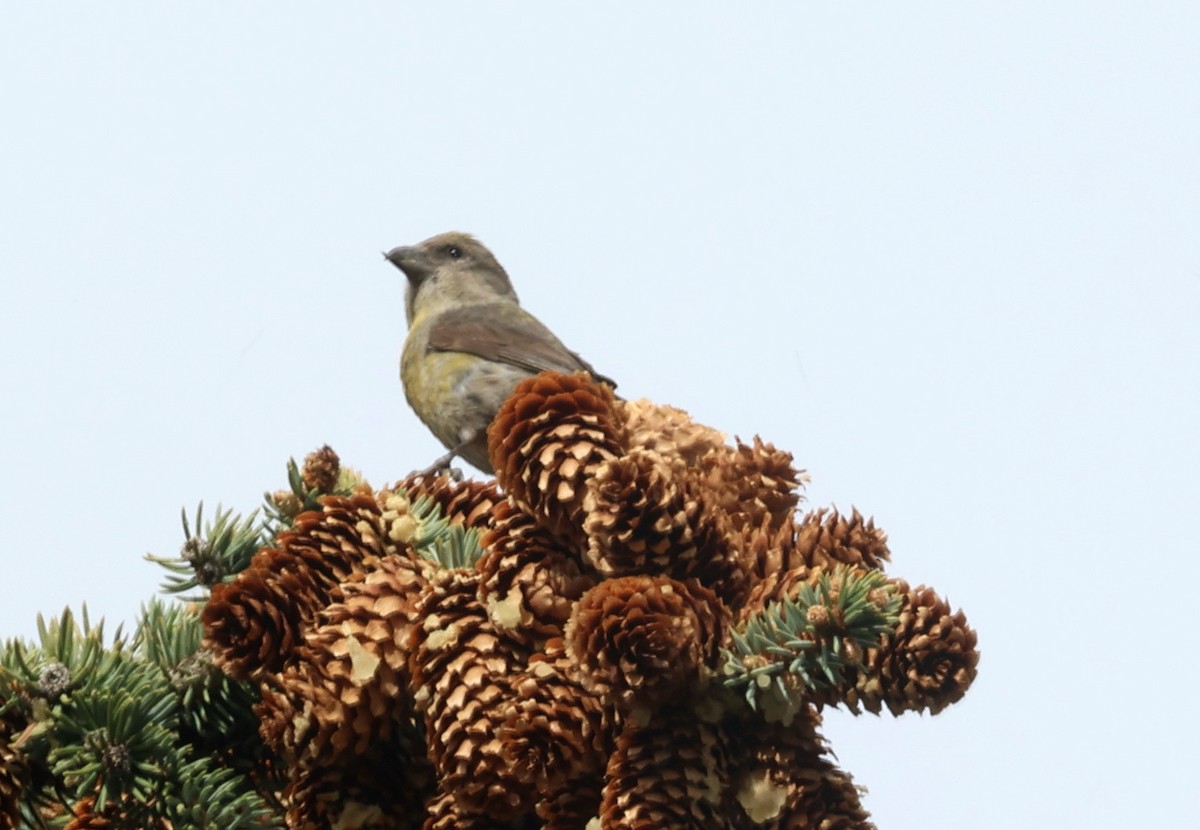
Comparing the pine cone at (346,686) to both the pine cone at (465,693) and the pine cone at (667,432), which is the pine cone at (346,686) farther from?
the pine cone at (667,432)

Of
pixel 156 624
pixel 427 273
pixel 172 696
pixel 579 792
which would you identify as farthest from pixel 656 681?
pixel 427 273

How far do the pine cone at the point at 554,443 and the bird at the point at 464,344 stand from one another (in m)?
2.43

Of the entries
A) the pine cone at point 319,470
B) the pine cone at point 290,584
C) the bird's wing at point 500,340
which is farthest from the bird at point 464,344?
the pine cone at point 290,584

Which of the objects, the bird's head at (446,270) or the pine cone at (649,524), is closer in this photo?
the pine cone at (649,524)

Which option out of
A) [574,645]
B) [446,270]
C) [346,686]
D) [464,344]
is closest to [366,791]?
[346,686]

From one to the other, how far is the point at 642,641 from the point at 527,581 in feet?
0.75

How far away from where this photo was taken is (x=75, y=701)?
63.3 inches

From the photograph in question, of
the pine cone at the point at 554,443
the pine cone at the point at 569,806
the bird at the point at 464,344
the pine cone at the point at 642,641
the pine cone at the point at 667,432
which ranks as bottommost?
the pine cone at the point at 569,806

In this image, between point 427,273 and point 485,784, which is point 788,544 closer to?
point 485,784

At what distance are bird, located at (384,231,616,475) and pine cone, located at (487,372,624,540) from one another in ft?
7.97

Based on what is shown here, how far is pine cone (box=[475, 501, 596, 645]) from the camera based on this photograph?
5.19ft

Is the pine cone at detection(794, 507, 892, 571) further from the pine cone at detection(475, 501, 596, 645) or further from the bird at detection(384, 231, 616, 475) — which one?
the bird at detection(384, 231, 616, 475)

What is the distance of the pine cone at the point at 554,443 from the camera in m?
1.57

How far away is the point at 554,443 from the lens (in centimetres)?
160
